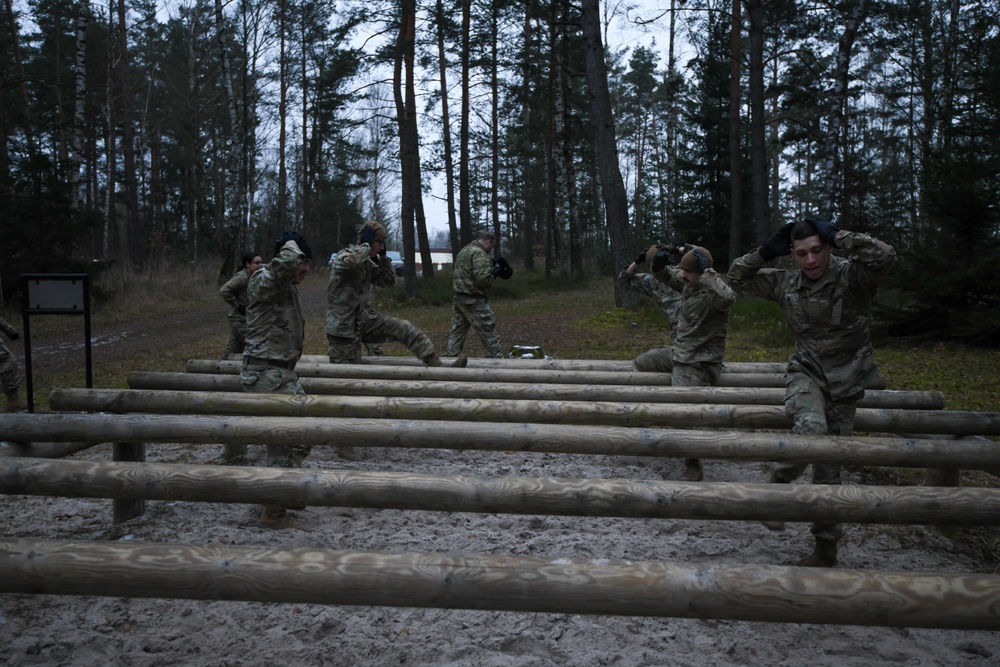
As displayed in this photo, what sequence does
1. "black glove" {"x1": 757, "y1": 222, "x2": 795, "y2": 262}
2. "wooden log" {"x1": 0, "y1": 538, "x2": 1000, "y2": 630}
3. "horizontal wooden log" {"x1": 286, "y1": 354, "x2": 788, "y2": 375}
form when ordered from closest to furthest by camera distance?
"wooden log" {"x1": 0, "y1": 538, "x2": 1000, "y2": 630}
"black glove" {"x1": 757, "y1": 222, "x2": 795, "y2": 262}
"horizontal wooden log" {"x1": 286, "y1": 354, "x2": 788, "y2": 375}

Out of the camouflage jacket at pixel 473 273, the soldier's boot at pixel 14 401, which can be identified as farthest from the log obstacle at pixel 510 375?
the soldier's boot at pixel 14 401

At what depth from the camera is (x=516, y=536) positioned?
489cm

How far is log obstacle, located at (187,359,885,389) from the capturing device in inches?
254

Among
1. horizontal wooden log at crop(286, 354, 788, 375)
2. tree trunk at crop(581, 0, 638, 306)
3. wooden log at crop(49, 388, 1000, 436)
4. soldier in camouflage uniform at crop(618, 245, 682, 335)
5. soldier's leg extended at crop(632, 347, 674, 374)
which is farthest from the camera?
tree trunk at crop(581, 0, 638, 306)

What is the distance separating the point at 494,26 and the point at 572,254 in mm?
8141

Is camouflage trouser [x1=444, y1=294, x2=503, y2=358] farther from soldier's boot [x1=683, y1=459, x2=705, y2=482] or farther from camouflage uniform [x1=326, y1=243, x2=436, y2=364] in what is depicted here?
soldier's boot [x1=683, y1=459, x2=705, y2=482]

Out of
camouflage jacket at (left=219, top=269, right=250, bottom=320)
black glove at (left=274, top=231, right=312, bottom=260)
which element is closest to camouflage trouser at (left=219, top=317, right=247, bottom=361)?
camouflage jacket at (left=219, top=269, right=250, bottom=320)

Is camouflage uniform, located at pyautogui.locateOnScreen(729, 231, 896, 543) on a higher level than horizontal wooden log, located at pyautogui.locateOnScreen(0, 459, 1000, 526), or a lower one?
higher

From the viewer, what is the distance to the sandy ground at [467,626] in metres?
3.46

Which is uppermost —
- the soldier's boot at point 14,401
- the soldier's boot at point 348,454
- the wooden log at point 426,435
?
the wooden log at point 426,435

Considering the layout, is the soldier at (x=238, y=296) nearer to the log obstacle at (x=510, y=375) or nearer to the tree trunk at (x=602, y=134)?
the log obstacle at (x=510, y=375)

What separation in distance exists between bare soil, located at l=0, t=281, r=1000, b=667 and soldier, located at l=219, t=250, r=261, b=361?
3265mm

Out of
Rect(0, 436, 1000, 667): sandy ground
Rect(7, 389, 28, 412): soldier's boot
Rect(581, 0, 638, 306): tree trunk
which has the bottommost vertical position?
Rect(0, 436, 1000, 667): sandy ground

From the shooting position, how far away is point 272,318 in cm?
563
